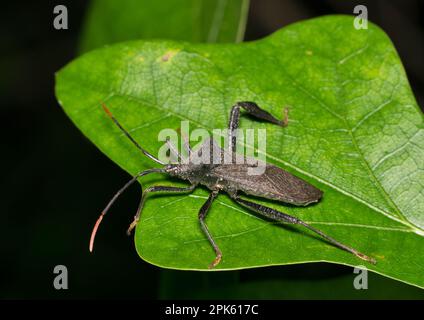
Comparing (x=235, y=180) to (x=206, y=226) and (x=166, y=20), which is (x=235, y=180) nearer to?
(x=206, y=226)

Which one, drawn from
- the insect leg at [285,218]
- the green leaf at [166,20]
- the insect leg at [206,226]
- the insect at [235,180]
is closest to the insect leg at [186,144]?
the insect at [235,180]

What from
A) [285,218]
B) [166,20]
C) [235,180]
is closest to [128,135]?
[235,180]

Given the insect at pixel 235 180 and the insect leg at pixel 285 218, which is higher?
the insect at pixel 235 180

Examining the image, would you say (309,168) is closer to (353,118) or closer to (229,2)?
(353,118)

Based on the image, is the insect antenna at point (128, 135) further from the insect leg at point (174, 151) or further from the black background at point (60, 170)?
the black background at point (60, 170)

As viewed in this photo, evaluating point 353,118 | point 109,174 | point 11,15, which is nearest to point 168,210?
point 353,118

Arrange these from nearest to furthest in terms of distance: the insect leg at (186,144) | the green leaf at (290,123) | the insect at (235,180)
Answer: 1. the green leaf at (290,123)
2. the insect at (235,180)
3. the insect leg at (186,144)
